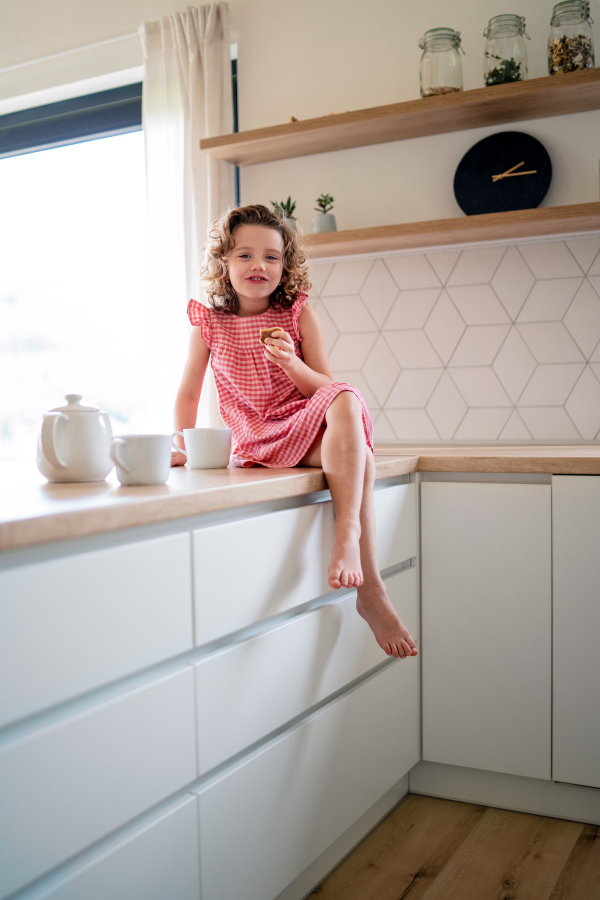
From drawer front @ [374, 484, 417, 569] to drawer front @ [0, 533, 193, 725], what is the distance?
0.58 meters

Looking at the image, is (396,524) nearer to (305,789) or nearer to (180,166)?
(305,789)

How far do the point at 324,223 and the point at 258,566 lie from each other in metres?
1.41

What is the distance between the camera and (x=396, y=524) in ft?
4.97

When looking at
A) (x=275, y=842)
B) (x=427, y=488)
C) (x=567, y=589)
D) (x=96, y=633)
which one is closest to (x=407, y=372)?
(x=427, y=488)

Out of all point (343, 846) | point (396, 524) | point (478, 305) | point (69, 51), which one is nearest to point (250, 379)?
A: point (396, 524)

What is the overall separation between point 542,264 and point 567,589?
995 mm

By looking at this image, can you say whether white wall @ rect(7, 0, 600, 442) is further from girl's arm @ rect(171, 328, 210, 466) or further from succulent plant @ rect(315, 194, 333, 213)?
girl's arm @ rect(171, 328, 210, 466)

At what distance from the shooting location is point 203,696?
3.19 ft

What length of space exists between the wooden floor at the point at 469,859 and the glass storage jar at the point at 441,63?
1806 mm

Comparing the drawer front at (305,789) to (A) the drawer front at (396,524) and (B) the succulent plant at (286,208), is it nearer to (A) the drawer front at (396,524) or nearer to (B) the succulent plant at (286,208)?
(A) the drawer front at (396,524)

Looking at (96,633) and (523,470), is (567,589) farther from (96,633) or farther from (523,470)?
(96,633)

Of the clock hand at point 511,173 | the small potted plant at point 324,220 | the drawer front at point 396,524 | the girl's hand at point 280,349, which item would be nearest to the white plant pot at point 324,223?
the small potted plant at point 324,220

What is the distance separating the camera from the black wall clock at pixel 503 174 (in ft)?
6.64

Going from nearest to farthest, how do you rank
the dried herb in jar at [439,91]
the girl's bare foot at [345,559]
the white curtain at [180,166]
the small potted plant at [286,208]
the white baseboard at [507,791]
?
the girl's bare foot at [345,559]
the white baseboard at [507,791]
the dried herb in jar at [439,91]
the small potted plant at [286,208]
the white curtain at [180,166]
